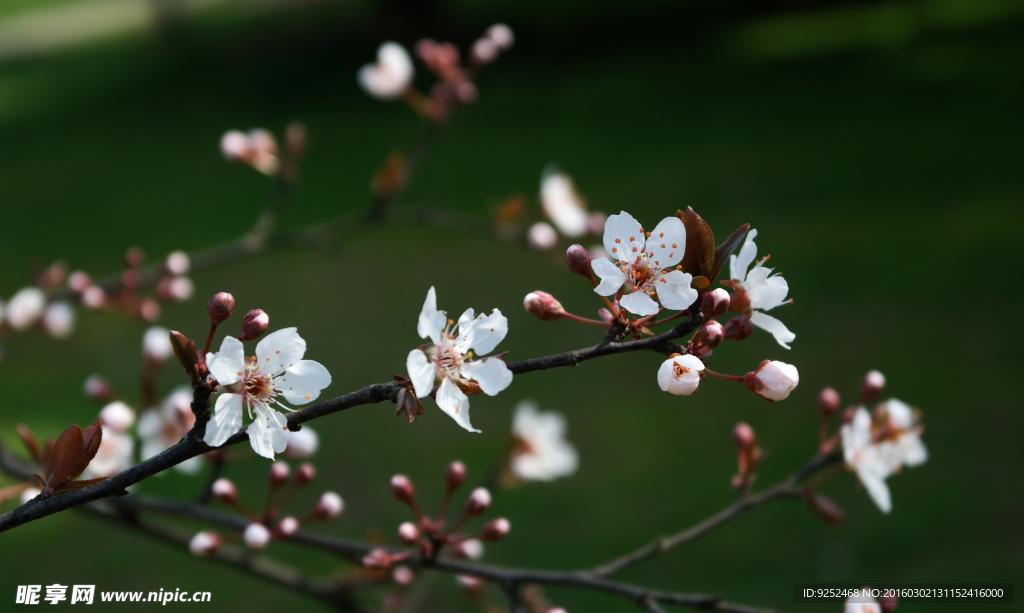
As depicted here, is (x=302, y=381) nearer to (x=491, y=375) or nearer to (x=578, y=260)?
(x=491, y=375)

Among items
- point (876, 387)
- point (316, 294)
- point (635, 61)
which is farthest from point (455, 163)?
point (876, 387)

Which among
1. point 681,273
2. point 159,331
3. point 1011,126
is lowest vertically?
point 681,273

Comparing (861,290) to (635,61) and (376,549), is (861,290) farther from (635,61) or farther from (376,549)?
(635,61)

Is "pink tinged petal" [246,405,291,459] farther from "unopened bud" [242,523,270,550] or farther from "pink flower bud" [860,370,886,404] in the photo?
"pink flower bud" [860,370,886,404]

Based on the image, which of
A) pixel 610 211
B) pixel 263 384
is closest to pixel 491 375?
pixel 263 384

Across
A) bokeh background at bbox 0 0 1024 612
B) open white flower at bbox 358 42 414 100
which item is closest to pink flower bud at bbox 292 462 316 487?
bokeh background at bbox 0 0 1024 612

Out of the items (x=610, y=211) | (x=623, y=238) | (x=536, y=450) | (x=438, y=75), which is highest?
(x=610, y=211)

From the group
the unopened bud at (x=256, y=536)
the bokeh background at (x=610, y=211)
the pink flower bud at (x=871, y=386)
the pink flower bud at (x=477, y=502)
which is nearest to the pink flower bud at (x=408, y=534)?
the pink flower bud at (x=477, y=502)
